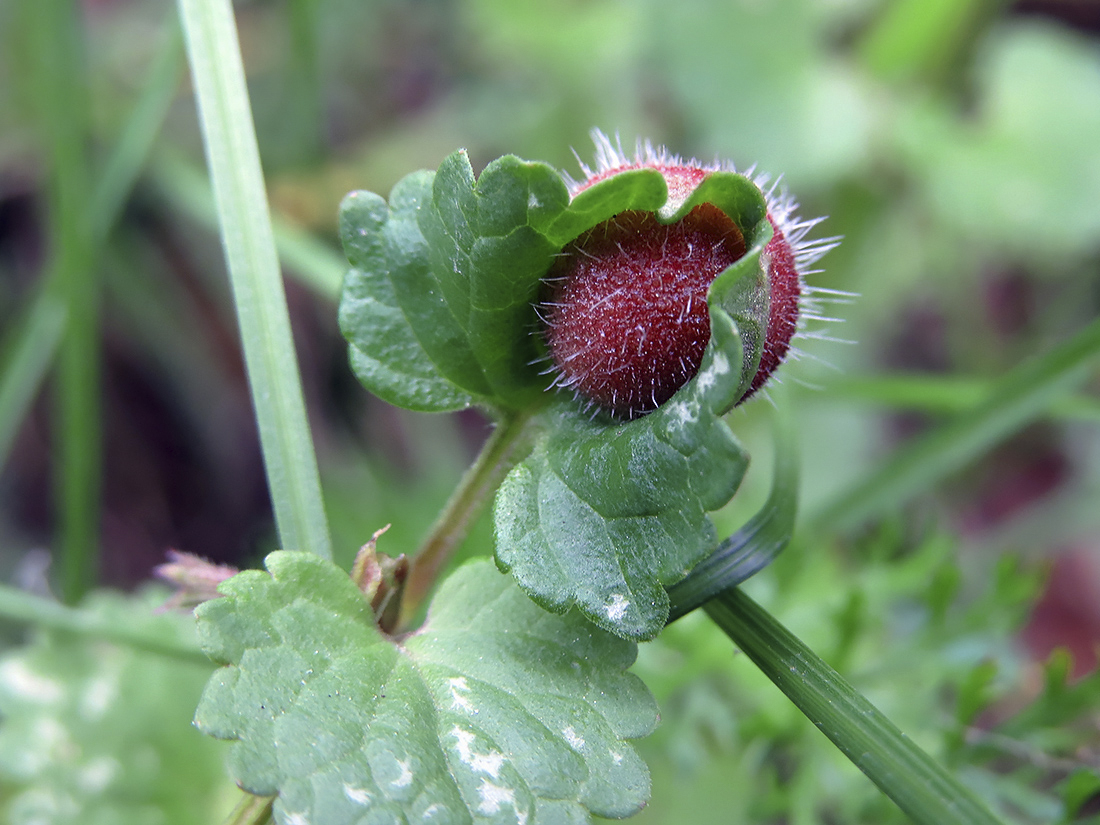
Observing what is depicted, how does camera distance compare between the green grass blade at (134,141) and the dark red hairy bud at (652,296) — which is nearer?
the dark red hairy bud at (652,296)

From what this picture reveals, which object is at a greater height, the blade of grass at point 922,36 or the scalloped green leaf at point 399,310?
the blade of grass at point 922,36

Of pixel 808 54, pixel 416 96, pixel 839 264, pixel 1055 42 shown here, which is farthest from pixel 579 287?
pixel 1055 42

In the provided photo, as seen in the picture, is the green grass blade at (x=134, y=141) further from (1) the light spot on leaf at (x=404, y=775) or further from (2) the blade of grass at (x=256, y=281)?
(1) the light spot on leaf at (x=404, y=775)

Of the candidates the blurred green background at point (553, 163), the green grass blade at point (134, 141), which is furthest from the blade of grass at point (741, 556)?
the green grass blade at point (134, 141)

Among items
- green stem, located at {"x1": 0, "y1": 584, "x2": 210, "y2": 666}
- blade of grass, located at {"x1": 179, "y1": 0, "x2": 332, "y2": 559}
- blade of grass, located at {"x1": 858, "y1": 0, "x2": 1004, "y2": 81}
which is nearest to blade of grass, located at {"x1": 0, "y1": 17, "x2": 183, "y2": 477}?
green stem, located at {"x1": 0, "y1": 584, "x2": 210, "y2": 666}

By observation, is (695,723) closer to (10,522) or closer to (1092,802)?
(1092,802)

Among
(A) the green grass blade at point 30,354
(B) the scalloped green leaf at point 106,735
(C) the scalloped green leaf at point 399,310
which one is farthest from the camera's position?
(A) the green grass blade at point 30,354

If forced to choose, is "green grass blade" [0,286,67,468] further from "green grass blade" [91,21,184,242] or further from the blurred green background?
"green grass blade" [91,21,184,242]
